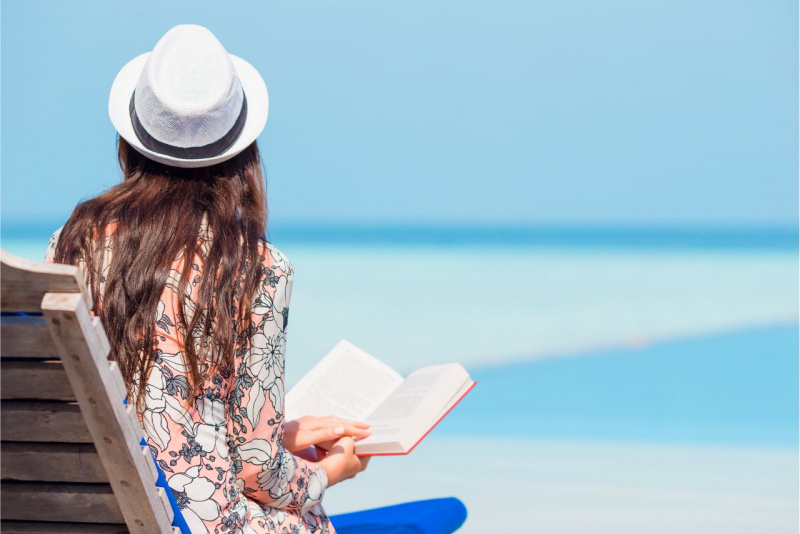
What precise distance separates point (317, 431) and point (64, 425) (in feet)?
1.72

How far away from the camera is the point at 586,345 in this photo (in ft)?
13.3

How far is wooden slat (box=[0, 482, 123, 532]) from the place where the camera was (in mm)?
909

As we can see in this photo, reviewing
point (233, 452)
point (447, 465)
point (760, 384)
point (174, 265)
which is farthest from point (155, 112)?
point (760, 384)

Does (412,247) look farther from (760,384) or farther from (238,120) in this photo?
(238,120)

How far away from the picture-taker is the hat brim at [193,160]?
1.13 metres

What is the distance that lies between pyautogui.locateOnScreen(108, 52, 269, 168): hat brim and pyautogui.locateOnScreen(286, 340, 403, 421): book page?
16.1 inches

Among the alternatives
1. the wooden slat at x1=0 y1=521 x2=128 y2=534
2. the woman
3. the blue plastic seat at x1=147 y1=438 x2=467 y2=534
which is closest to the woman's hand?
the woman

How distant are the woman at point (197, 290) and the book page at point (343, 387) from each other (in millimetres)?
281

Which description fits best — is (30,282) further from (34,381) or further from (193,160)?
(193,160)

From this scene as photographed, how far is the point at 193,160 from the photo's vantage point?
1.12 m

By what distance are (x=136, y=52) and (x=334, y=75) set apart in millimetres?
1532

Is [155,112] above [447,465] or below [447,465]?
above

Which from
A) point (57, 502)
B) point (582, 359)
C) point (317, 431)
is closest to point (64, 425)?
point (57, 502)

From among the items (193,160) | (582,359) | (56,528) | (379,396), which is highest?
(582,359)
